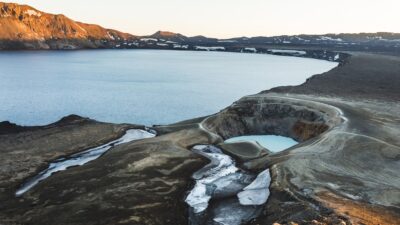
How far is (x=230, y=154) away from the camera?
40.7m

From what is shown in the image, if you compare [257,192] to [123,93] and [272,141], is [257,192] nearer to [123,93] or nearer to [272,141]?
[272,141]

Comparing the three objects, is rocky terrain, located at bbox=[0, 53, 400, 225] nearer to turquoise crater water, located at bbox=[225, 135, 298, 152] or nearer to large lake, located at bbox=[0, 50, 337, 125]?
turquoise crater water, located at bbox=[225, 135, 298, 152]

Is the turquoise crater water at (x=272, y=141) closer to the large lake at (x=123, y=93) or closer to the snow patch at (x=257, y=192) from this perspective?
the snow patch at (x=257, y=192)

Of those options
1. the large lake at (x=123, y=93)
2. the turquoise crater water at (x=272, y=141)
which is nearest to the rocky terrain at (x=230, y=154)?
the turquoise crater water at (x=272, y=141)

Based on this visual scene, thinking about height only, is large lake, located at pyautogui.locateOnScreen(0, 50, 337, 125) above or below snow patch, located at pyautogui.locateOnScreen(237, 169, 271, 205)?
below

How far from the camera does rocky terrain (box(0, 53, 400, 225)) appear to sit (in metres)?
25.1

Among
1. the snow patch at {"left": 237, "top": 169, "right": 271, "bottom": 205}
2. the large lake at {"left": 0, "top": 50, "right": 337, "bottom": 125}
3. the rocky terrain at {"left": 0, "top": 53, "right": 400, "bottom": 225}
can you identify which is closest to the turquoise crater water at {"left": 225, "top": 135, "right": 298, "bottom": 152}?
the rocky terrain at {"left": 0, "top": 53, "right": 400, "bottom": 225}

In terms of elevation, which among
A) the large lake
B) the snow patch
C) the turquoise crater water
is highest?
the snow patch

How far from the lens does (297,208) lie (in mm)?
24531

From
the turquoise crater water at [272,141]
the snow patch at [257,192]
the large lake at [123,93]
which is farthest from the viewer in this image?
the large lake at [123,93]

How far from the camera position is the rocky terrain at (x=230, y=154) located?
25.1m

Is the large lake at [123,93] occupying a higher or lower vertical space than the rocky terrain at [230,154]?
lower

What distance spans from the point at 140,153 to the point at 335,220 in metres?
20.3

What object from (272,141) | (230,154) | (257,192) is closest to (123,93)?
(272,141)
